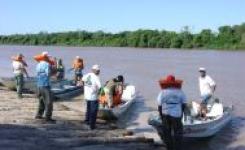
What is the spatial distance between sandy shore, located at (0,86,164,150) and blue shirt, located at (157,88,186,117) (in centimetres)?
167

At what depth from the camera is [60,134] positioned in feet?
49.5

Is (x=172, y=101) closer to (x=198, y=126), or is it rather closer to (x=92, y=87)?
(x=92, y=87)

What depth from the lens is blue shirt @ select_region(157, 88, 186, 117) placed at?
13.4 m

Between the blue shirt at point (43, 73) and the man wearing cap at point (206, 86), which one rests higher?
the blue shirt at point (43, 73)

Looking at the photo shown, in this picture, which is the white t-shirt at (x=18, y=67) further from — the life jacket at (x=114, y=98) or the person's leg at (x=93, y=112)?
the person's leg at (x=93, y=112)

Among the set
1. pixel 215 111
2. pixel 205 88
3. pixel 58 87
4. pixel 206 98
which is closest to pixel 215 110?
pixel 215 111

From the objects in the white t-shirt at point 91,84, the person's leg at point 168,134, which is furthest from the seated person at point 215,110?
the person's leg at point 168,134

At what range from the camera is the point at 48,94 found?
16.1 metres

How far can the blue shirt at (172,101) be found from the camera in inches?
526

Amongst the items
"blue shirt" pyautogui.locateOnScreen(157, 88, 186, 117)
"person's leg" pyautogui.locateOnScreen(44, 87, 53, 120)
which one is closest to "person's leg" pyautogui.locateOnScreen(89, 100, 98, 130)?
"person's leg" pyautogui.locateOnScreen(44, 87, 53, 120)

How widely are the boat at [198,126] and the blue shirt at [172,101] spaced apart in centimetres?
73

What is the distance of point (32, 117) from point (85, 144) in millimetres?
3948

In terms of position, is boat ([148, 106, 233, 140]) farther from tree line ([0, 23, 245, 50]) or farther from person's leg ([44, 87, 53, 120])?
tree line ([0, 23, 245, 50])

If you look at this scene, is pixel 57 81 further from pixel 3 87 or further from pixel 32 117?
pixel 32 117
